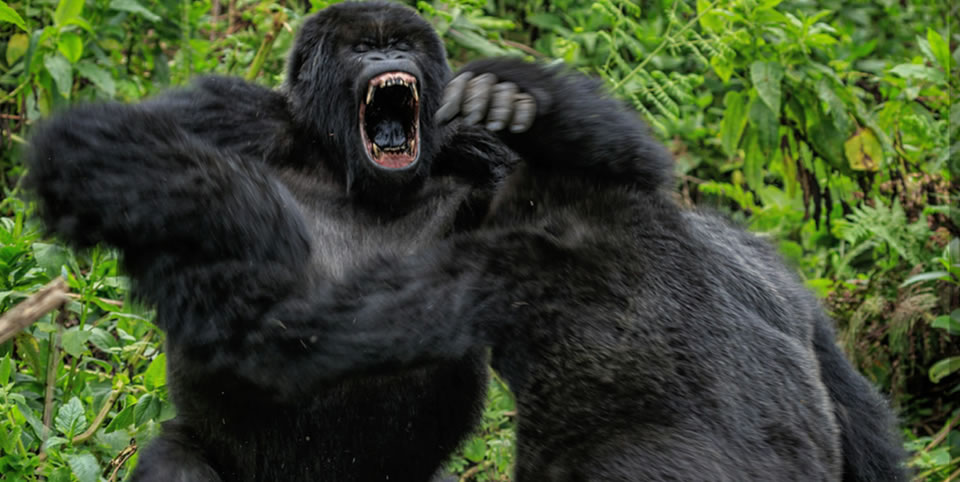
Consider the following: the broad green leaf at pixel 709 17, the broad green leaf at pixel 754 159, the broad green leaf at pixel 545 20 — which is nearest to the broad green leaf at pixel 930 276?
the broad green leaf at pixel 754 159

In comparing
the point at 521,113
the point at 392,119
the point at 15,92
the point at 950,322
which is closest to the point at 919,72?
the point at 950,322

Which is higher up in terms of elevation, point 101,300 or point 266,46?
point 266,46

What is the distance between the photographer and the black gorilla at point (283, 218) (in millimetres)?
2215

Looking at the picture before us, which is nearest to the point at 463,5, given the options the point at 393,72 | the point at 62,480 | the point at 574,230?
the point at 393,72

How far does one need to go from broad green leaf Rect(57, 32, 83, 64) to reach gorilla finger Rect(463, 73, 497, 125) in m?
2.00

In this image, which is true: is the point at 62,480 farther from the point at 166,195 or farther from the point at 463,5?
the point at 463,5

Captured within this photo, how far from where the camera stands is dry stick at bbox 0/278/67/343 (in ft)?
6.01

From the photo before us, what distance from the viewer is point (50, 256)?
120 inches

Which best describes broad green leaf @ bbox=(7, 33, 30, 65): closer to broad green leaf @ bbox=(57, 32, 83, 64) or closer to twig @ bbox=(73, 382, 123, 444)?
broad green leaf @ bbox=(57, 32, 83, 64)

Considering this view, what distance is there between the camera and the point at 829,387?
2.74m

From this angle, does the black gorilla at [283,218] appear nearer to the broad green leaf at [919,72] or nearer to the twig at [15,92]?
the twig at [15,92]

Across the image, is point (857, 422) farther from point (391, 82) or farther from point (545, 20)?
point (545, 20)

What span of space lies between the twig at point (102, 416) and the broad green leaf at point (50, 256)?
0.37 meters

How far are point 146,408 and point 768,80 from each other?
8.20 ft
